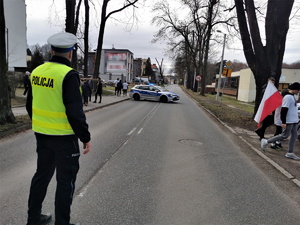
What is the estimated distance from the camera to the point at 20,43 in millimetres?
32406

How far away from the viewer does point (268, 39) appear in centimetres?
1138

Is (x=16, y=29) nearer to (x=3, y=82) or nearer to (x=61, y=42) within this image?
(x=3, y=82)

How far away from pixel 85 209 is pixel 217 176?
268 centimetres

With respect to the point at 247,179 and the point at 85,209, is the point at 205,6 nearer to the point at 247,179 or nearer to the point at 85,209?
the point at 247,179

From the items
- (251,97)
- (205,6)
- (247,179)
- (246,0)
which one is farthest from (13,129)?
Answer: (251,97)

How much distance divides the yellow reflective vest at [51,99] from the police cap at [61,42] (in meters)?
0.17

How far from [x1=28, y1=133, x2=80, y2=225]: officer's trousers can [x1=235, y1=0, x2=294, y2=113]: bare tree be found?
10770mm

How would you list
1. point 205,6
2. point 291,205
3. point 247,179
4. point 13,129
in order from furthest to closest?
point 205,6
point 13,129
point 247,179
point 291,205

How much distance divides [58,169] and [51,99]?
0.72 m

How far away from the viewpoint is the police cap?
101 inches

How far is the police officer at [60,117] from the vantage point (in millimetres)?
2510

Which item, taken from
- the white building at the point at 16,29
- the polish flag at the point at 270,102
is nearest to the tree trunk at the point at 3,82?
the polish flag at the point at 270,102

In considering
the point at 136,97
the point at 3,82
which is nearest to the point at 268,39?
the point at 3,82

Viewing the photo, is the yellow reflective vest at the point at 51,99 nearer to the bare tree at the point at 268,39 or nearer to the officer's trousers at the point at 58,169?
the officer's trousers at the point at 58,169
